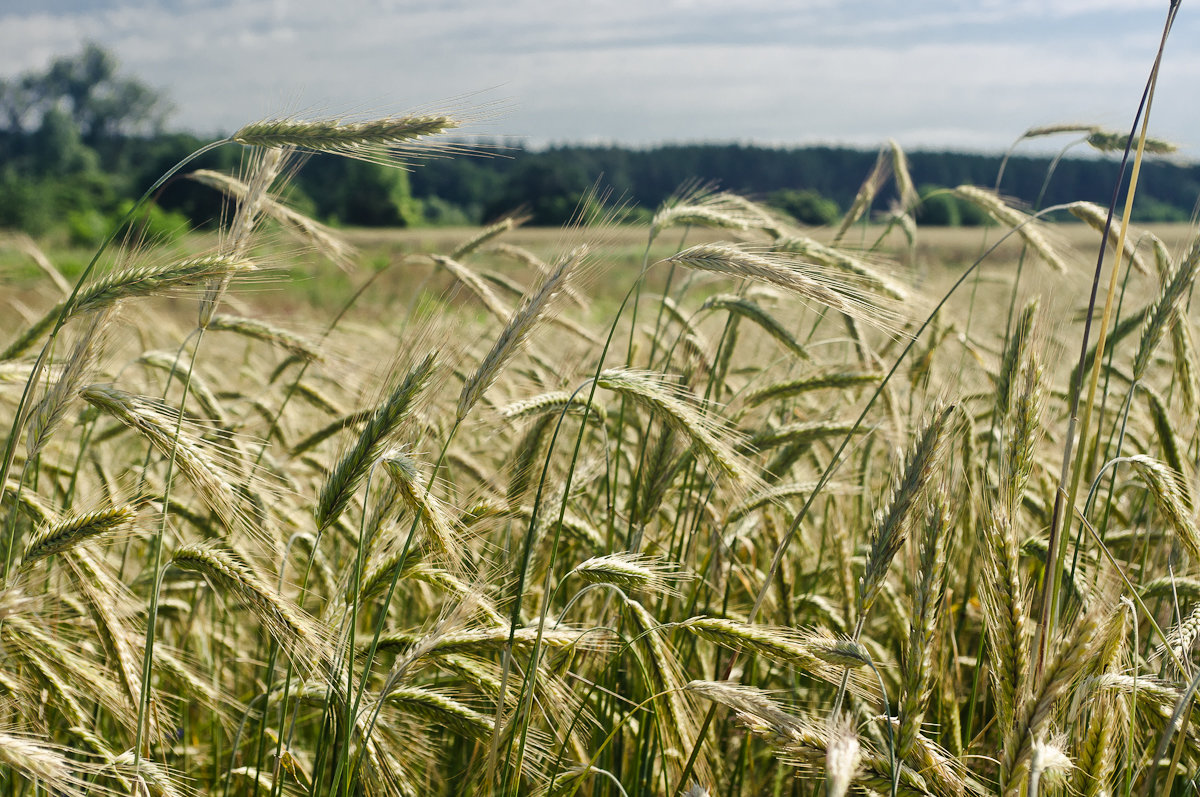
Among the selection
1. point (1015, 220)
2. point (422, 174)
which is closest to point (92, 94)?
point (422, 174)

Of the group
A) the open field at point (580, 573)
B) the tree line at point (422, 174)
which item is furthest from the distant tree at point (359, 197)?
the open field at point (580, 573)

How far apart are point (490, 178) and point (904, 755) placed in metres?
68.1

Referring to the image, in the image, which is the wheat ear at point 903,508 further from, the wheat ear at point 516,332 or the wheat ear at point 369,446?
the wheat ear at point 369,446

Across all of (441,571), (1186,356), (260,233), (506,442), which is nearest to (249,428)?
(506,442)

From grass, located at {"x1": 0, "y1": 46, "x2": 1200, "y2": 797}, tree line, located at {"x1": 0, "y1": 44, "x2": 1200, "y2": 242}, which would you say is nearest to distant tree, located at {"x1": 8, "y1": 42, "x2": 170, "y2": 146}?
tree line, located at {"x1": 0, "y1": 44, "x2": 1200, "y2": 242}

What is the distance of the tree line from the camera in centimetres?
4341

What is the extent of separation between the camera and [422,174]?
58.1 metres

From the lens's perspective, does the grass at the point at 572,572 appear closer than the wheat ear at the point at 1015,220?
Yes

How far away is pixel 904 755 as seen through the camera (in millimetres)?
1261

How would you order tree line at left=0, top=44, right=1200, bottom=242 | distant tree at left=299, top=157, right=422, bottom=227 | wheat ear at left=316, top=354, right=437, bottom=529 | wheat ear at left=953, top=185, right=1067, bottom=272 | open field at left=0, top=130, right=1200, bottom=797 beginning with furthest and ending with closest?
distant tree at left=299, top=157, right=422, bottom=227 < tree line at left=0, top=44, right=1200, bottom=242 < wheat ear at left=953, top=185, right=1067, bottom=272 < wheat ear at left=316, top=354, right=437, bottom=529 < open field at left=0, top=130, right=1200, bottom=797

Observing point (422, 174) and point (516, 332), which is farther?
point (422, 174)

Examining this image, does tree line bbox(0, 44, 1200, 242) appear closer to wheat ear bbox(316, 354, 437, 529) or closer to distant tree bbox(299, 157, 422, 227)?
distant tree bbox(299, 157, 422, 227)

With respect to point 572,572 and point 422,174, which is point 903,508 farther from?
point 422,174

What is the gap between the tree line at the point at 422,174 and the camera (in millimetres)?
43406
